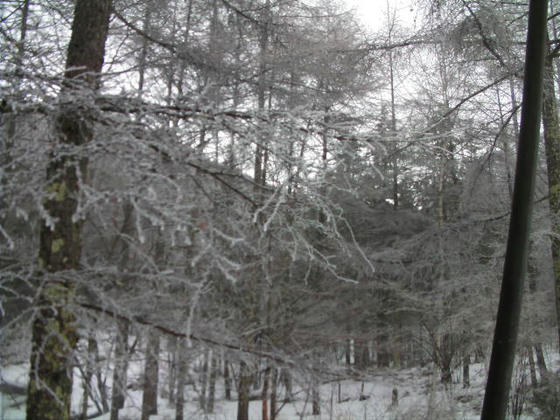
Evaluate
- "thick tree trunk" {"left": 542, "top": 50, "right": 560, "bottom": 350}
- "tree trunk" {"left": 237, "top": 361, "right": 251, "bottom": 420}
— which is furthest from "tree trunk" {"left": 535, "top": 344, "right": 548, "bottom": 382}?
"tree trunk" {"left": 237, "top": 361, "right": 251, "bottom": 420}

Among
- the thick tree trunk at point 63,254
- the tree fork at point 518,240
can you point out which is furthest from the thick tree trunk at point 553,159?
the thick tree trunk at point 63,254

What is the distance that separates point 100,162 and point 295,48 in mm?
3101

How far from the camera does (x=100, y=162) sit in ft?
9.71

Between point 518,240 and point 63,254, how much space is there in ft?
9.96

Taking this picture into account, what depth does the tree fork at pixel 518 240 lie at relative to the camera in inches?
110

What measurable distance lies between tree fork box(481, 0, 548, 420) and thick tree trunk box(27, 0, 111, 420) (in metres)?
2.62

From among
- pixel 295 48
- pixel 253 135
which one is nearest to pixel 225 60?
pixel 295 48

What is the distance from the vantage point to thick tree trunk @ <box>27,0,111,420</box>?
2799 millimetres

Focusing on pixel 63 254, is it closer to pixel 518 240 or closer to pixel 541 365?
pixel 518 240

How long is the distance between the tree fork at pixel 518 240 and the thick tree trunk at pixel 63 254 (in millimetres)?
2617

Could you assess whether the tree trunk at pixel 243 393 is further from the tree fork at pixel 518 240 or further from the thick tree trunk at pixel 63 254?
the tree fork at pixel 518 240

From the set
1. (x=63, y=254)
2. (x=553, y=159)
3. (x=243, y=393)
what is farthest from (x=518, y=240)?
(x=243, y=393)

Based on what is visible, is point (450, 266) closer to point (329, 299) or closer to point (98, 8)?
point (329, 299)

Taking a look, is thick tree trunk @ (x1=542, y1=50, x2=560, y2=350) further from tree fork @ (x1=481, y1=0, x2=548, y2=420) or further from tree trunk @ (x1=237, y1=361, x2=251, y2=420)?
tree trunk @ (x1=237, y1=361, x2=251, y2=420)
